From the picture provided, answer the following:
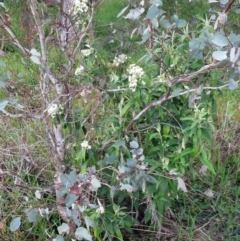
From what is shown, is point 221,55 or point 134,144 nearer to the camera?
point 221,55

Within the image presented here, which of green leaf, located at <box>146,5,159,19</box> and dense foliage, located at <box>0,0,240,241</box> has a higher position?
green leaf, located at <box>146,5,159,19</box>

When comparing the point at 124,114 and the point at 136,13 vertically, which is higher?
the point at 136,13

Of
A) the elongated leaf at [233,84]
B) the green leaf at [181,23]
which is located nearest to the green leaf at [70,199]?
the elongated leaf at [233,84]

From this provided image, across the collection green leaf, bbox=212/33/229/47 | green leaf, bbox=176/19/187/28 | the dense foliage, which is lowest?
the dense foliage

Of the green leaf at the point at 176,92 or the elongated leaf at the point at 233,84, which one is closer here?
the elongated leaf at the point at 233,84

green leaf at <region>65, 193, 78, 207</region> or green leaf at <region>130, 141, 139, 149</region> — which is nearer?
green leaf at <region>65, 193, 78, 207</region>

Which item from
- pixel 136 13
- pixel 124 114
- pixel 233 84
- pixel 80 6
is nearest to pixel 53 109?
pixel 124 114

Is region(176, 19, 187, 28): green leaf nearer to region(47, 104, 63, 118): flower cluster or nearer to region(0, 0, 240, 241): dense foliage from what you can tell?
region(0, 0, 240, 241): dense foliage

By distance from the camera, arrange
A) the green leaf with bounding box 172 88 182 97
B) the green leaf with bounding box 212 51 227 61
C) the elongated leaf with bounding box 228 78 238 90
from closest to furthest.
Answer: the green leaf with bounding box 212 51 227 61 → the elongated leaf with bounding box 228 78 238 90 → the green leaf with bounding box 172 88 182 97

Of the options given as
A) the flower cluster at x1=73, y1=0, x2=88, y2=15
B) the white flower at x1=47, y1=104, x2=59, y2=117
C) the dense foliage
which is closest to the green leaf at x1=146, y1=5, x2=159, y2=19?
the dense foliage

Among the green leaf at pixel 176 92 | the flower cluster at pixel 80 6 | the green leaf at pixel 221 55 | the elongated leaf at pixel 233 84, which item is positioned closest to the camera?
the green leaf at pixel 221 55

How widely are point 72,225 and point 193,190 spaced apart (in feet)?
2.96

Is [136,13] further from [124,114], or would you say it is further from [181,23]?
[124,114]

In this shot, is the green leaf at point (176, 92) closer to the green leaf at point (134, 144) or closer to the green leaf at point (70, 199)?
the green leaf at point (134, 144)
